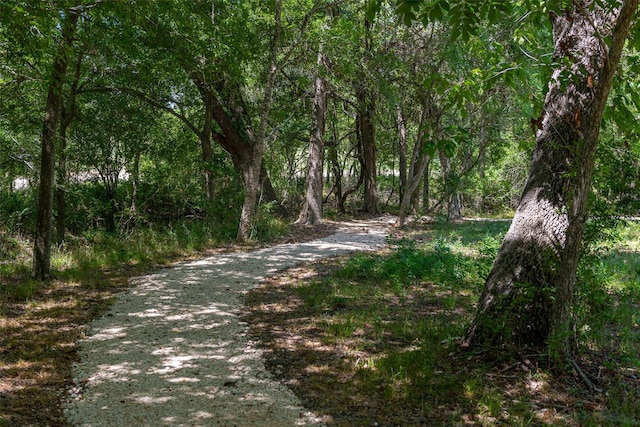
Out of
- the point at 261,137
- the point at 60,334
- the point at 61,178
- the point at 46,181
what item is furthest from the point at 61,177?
the point at 60,334

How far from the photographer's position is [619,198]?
13.6ft

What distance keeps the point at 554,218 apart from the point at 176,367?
150 inches

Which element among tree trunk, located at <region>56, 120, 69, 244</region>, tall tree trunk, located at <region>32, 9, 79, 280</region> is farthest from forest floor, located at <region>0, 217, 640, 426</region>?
tree trunk, located at <region>56, 120, 69, 244</region>

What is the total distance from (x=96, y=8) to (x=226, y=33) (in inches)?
105

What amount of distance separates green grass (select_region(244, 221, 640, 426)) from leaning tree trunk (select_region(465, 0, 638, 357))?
0.26 metres

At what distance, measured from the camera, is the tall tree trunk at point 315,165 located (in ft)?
56.0

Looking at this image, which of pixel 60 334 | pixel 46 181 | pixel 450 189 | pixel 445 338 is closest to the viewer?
pixel 445 338

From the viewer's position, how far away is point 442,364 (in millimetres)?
4586

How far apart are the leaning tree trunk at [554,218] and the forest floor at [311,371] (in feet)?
1.18

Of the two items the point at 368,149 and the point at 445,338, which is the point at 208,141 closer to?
the point at 368,149

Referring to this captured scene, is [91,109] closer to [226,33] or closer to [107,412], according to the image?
[226,33]

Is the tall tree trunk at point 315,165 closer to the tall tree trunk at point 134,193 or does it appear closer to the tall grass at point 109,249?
the tall grass at point 109,249

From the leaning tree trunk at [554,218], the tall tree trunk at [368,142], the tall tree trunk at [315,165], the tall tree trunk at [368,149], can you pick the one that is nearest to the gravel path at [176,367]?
the leaning tree trunk at [554,218]

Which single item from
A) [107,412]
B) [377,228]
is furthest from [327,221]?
[107,412]
